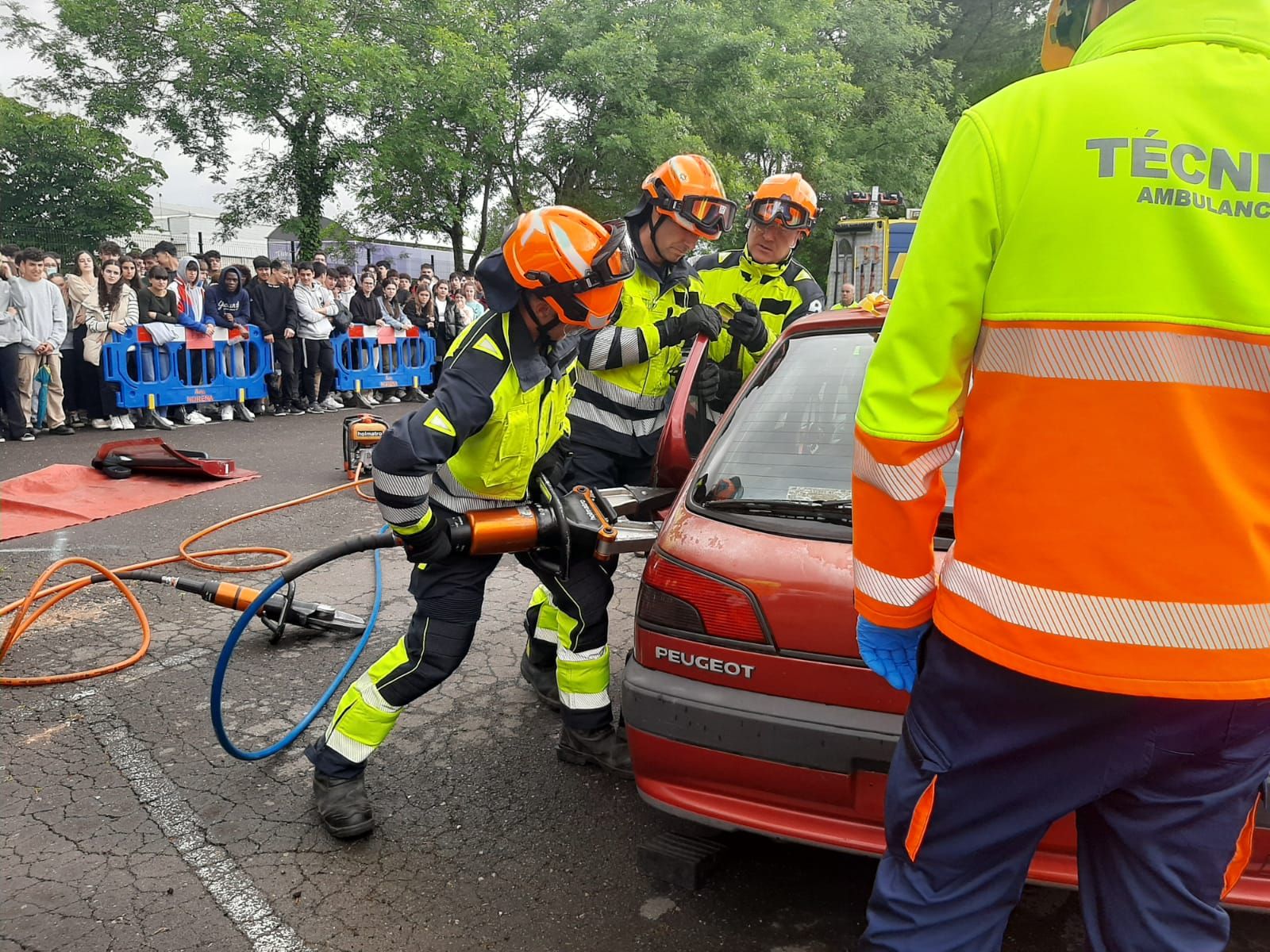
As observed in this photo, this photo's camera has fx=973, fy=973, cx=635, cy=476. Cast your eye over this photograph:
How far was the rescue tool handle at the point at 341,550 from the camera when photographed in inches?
116

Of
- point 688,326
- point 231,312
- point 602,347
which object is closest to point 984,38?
point 231,312

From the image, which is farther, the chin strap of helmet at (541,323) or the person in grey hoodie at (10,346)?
the person in grey hoodie at (10,346)

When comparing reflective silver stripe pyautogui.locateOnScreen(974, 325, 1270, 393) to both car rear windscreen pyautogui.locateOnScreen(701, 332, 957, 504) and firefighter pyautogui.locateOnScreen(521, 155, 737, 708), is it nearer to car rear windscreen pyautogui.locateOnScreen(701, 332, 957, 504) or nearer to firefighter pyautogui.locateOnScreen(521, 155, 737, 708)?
car rear windscreen pyautogui.locateOnScreen(701, 332, 957, 504)

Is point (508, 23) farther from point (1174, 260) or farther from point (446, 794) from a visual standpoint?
point (1174, 260)

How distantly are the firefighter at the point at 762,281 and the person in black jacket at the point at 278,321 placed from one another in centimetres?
861

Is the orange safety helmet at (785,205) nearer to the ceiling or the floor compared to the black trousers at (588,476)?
nearer to the ceiling

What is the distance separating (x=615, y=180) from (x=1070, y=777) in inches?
809

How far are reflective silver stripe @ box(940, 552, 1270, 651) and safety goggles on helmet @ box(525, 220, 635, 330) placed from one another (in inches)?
66.7

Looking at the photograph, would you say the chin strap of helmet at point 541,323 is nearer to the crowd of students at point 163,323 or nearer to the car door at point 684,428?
the car door at point 684,428

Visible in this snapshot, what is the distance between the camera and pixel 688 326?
3.66 meters

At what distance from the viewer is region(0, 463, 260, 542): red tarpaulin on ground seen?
21.2 ft

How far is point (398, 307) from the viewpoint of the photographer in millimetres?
14336

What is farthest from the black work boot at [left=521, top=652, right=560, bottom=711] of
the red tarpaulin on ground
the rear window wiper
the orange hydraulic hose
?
the red tarpaulin on ground

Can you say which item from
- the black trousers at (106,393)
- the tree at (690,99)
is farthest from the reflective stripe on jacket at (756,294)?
the tree at (690,99)
